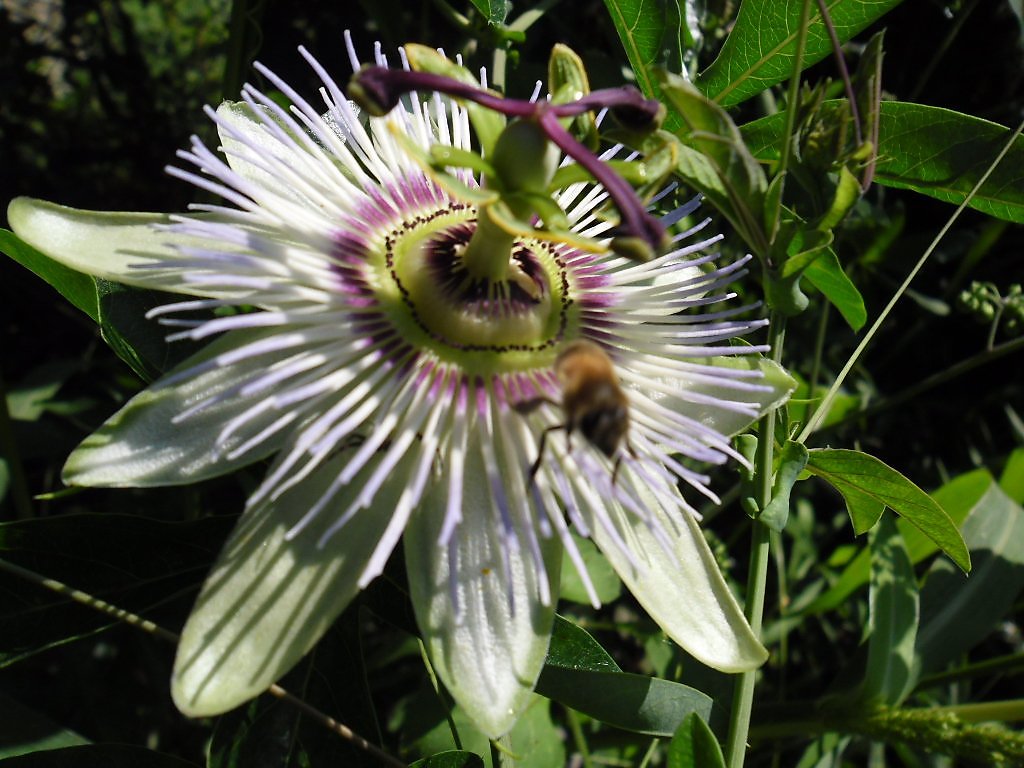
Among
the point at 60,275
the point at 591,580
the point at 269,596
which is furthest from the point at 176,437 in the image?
the point at 591,580

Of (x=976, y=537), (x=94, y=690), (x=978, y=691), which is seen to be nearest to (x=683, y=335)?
(x=976, y=537)

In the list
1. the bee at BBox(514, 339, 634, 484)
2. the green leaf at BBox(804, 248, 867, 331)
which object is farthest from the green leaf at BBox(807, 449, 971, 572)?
the bee at BBox(514, 339, 634, 484)

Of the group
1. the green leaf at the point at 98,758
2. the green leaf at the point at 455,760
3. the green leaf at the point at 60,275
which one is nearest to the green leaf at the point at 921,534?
the green leaf at the point at 455,760

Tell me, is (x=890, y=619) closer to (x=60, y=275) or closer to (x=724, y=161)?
(x=724, y=161)

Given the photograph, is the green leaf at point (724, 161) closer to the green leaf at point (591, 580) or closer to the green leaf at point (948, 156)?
the green leaf at point (948, 156)

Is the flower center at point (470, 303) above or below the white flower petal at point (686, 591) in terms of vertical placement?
above

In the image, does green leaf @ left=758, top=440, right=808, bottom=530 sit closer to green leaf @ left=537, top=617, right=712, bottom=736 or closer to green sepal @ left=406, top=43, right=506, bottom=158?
green leaf @ left=537, top=617, right=712, bottom=736

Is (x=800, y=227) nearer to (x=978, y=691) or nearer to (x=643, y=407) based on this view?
(x=643, y=407)
